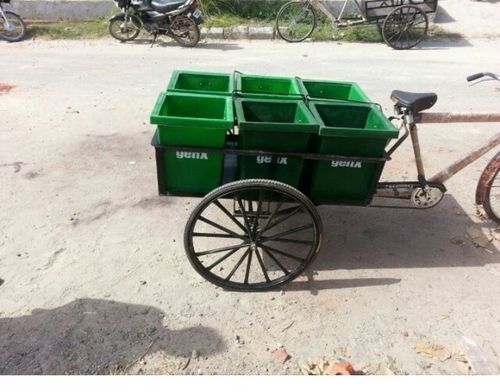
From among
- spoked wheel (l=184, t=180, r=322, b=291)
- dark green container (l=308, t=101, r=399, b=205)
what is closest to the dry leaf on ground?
spoked wheel (l=184, t=180, r=322, b=291)

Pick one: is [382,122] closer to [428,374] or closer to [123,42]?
[428,374]

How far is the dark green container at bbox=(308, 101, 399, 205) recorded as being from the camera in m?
2.37

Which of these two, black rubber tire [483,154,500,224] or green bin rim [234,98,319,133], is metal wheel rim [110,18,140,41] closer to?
green bin rim [234,98,319,133]

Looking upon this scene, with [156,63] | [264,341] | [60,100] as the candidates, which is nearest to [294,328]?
[264,341]

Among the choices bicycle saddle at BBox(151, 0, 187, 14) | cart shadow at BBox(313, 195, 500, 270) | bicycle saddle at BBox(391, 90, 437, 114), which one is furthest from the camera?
bicycle saddle at BBox(151, 0, 187, 14)

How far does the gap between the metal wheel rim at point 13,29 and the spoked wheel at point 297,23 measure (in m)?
4.88

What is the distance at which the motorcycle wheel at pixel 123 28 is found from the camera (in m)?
8.17

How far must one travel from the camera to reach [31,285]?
2697 mm

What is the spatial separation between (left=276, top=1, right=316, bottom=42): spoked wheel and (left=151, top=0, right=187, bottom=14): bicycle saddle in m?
2.00

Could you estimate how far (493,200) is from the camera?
356 centimetres

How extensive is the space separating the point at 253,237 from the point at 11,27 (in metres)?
7.90

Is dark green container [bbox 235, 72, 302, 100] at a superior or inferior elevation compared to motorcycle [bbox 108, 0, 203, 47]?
superior

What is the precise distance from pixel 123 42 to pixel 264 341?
7.43 metres

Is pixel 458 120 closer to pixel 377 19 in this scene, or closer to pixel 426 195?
pixel 426 195
